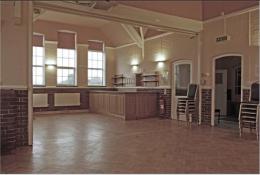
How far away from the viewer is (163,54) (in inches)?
360

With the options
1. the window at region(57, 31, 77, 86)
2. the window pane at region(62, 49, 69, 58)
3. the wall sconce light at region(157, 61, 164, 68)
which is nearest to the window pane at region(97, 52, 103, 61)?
the window at region(57, 31, 77, 86)

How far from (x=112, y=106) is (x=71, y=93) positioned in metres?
2.47

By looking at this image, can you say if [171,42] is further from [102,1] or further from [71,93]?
[71,93]

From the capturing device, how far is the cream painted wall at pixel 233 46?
20.8 ft

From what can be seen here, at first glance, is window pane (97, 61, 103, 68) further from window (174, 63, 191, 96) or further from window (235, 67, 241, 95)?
window (235, 67, 241, 95)

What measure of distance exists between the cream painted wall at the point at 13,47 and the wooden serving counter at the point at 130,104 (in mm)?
4263

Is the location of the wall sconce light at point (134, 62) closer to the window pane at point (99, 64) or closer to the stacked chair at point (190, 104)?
the window pane at point (99, 64)

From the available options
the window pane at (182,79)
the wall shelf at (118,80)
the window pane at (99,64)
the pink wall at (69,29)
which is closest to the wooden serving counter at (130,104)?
the window pane at (182,79)

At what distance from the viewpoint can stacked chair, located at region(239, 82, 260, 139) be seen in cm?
559

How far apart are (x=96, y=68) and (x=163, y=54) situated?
12.9 feet

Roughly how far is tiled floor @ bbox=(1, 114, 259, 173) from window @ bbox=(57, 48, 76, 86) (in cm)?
497

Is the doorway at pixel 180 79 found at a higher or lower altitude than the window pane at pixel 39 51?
lower

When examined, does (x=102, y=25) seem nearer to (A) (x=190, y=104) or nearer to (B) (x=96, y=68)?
(B) (x=96, y=68)

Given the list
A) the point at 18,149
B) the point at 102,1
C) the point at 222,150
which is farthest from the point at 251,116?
the point at 18,149
